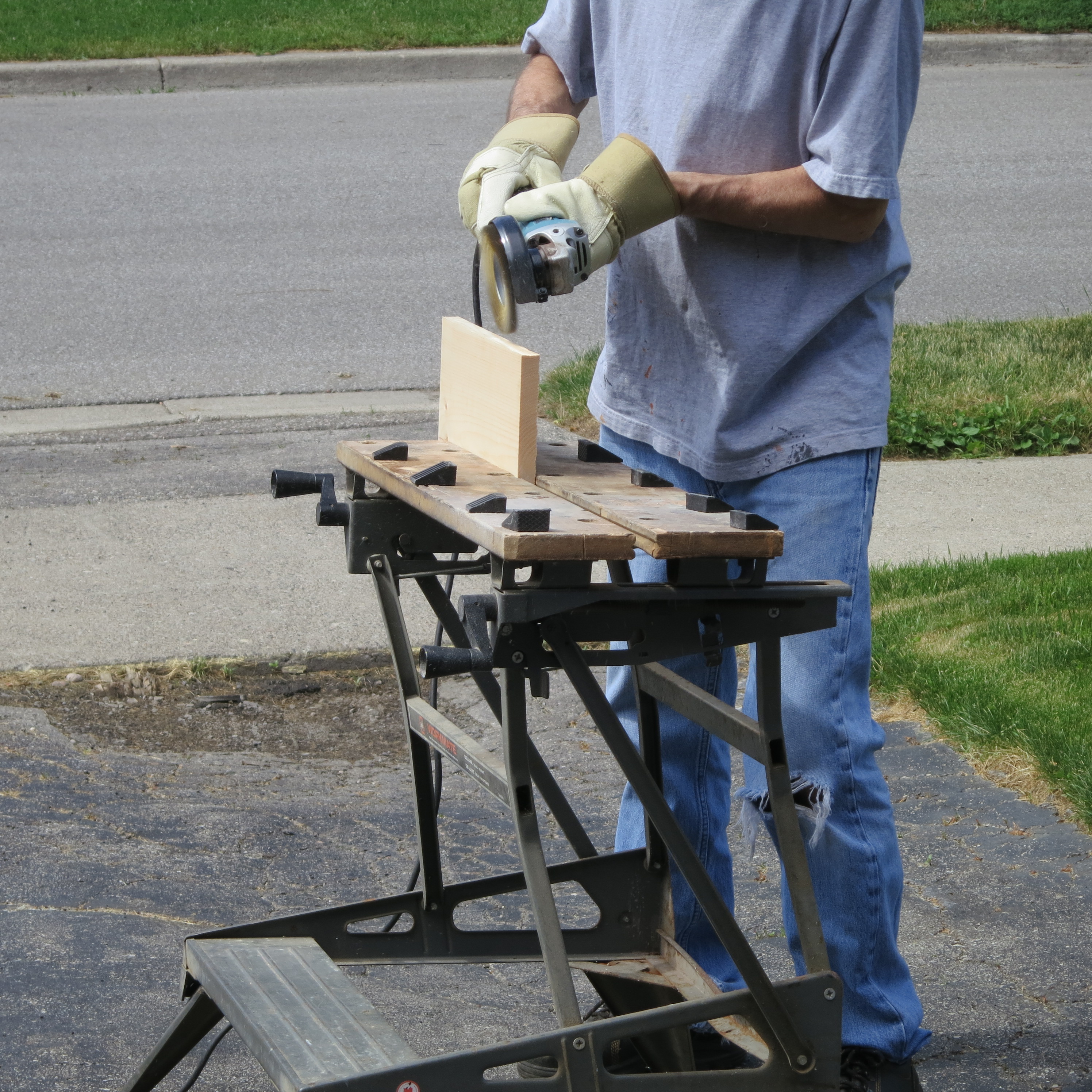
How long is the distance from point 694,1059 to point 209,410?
14.6ft

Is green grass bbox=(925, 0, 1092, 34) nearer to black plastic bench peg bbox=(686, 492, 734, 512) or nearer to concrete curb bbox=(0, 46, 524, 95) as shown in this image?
concrete curb bbox=(0, 46, 524, 95)

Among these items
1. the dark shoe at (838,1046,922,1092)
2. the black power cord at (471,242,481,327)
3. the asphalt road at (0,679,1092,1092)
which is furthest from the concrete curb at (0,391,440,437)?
the dark shoe at (838,1046,922,1092)

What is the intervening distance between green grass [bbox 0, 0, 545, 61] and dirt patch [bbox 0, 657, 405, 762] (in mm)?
8922

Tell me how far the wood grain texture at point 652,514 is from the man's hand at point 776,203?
41cm

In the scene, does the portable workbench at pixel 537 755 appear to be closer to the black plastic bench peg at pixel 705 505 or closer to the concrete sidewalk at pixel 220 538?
the black plastic bench peg at pixel 705 505

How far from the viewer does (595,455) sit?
8.18 feet

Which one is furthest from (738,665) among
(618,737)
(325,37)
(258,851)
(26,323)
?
(325,37)

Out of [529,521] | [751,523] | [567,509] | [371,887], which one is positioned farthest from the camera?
[371,887]

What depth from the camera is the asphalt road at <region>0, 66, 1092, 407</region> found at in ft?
23.2

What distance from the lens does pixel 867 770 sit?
2420 millimetres

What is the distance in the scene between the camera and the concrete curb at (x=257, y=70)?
1175cm

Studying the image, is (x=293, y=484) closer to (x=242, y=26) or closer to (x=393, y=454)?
(x=393, y=454)

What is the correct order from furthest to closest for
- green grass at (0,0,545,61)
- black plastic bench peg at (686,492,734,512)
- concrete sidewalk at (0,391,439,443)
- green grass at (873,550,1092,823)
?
green grass at (0,0,545,61)
concrete sidewalk at (0,391,439,443)
green grass at (873,550,1092,823)
black plastic bench peg at (686,492,734,512)

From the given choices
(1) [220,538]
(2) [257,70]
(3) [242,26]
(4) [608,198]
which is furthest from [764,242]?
(3) [242,26]
